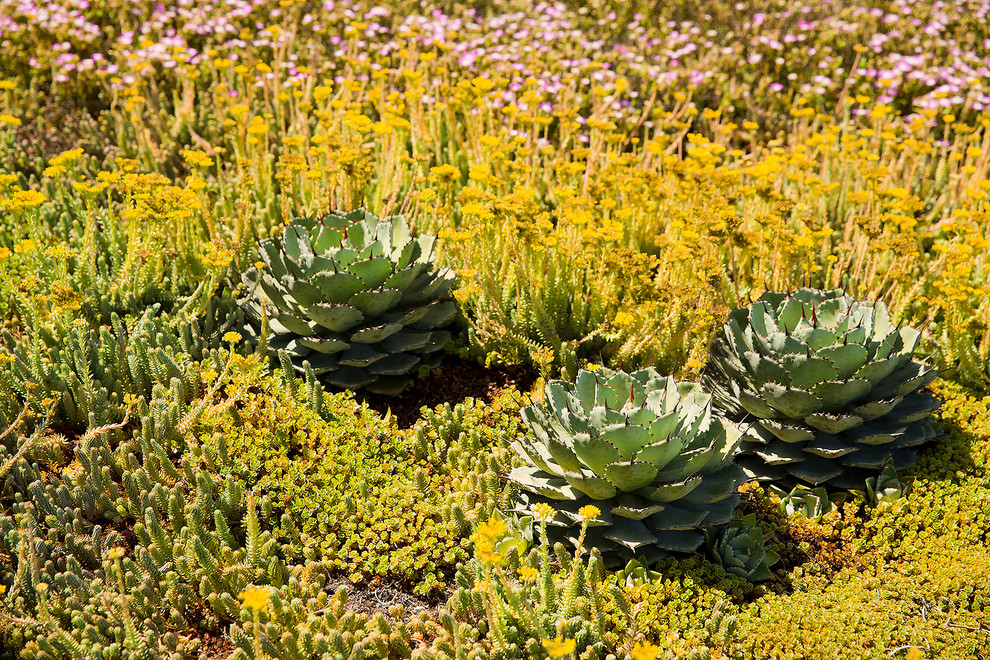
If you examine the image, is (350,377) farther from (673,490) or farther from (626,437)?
(673,490)

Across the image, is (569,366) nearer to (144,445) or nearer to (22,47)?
(144,445)

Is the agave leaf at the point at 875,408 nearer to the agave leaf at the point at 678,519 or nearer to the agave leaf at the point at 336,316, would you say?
the agave leaf at the point at 678,519

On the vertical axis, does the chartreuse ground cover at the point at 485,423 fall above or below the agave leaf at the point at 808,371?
below

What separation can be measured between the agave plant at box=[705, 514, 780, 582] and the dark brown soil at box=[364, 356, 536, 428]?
4.48ft

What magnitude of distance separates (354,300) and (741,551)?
2.11 meters

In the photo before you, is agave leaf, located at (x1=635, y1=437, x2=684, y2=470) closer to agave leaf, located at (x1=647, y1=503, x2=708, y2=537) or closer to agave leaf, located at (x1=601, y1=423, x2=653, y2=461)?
agave leaf, located at (x1=601, y1=423, x2=653, y2=461)

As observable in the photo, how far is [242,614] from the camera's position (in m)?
2.88

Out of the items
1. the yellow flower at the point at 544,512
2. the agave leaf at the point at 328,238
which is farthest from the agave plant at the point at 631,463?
the agave leaf at the point at 328,238

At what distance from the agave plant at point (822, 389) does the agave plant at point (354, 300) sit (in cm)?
150

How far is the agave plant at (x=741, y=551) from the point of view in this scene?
3191mm

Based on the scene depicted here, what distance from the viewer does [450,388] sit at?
4.31 m

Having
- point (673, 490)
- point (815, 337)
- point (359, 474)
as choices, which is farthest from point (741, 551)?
→ point (359, 474)

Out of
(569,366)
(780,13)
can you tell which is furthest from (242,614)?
(780,13)

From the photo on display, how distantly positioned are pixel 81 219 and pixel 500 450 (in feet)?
11.1
